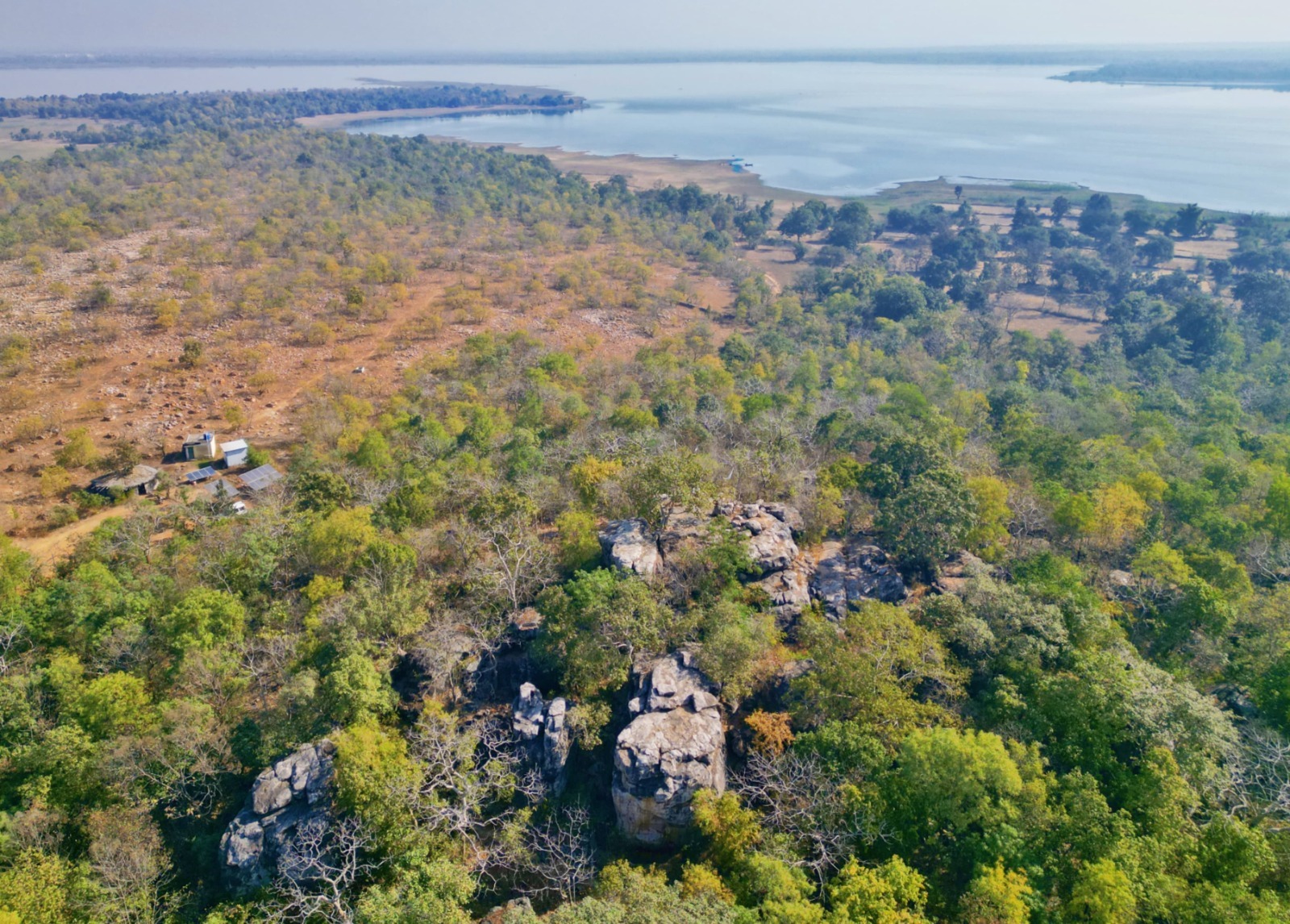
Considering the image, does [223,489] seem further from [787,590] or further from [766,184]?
[766,184]

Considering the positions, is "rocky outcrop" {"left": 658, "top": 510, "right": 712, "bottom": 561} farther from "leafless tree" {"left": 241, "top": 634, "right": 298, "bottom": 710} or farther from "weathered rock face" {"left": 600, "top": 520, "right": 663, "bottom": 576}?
"leafless tree" {"left": 241, "top": 634, "right": 298, "bottom": 710}

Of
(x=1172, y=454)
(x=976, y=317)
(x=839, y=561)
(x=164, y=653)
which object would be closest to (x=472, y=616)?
(x=164, y=653)

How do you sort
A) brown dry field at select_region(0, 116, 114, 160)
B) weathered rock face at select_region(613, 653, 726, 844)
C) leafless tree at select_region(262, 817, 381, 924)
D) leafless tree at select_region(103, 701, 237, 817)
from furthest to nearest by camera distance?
brown dry field at select_region(0, 116, 114, 160) < leafless tree at select_region(103, 701, 237, 817) < weathered rock face at select_region(613, 653, 726, 844) < leafless tree at select_region(262, 817, 381, 924)

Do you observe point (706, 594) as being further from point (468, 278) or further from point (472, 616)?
point (468, 278)

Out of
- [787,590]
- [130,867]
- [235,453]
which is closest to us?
[130,867]

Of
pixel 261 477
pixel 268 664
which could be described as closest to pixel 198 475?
pixel 261 477

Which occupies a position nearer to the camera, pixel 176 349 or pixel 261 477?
pixel 261 477

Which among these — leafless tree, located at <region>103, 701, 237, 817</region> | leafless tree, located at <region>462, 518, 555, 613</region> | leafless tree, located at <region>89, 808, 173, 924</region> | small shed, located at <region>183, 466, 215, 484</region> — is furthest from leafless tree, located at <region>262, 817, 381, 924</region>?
small shed, located at <region>183, 466, 215, 484</region>
